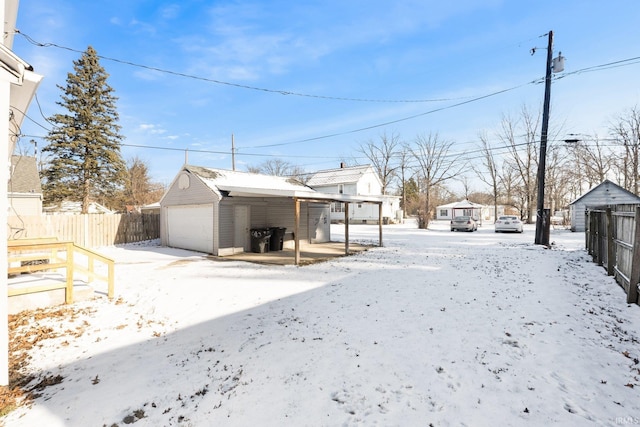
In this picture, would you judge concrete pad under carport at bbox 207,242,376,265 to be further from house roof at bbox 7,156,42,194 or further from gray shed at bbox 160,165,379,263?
house roof at bbox 7,156,42,194

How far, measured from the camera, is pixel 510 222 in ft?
72.3

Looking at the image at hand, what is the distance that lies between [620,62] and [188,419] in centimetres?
1971

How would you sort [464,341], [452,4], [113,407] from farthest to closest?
[452,4] → [464,341] → [113,407]

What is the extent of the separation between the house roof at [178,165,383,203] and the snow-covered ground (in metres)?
3.95

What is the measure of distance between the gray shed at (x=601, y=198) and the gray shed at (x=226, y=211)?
1844cm

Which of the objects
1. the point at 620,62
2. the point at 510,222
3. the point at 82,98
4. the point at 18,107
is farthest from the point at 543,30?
the point at 82,98

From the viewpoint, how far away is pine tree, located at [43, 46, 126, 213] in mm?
21859

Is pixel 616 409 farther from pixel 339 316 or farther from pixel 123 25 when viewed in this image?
pixel 123 25

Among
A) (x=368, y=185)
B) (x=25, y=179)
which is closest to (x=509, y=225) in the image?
(x=368, y=185)

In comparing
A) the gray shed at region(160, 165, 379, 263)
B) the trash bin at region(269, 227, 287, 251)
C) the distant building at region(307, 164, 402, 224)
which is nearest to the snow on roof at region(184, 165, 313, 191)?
the gray shed at region(160, 165, 379, 263)

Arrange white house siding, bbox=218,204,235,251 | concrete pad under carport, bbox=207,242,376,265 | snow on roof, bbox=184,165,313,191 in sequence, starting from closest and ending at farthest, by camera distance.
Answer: concrete pad under carport, bbox=207,242,376,265 → white house siding, bbox=218,204,235,251 → snow on roof, bbox=184,165,313,191

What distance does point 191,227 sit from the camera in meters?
13.6

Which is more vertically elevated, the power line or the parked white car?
the power line

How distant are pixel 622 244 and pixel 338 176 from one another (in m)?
32.1
